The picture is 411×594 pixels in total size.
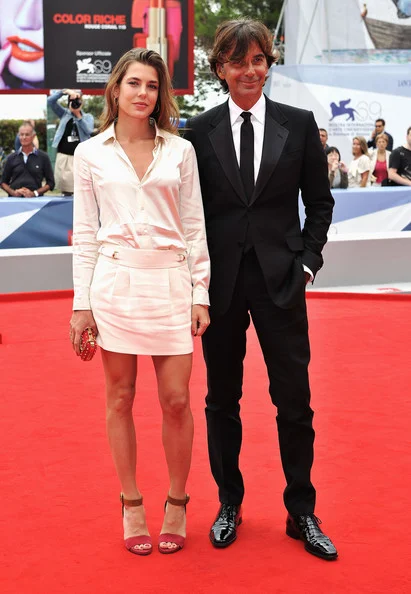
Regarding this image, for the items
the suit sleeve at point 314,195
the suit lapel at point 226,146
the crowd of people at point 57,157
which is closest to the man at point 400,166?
the crowd of people at point 57,157

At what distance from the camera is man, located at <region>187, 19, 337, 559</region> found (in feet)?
10.8

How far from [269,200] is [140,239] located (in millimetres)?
457

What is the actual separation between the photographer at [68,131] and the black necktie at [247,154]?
7.17 m

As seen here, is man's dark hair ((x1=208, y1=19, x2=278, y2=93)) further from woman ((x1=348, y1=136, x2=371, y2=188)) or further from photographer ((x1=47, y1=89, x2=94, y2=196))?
woman ((x1=348, y1=136, x2=371, y2=188))

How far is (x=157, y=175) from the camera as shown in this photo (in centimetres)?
319

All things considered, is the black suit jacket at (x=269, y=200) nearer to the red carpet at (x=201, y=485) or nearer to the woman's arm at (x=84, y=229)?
the woman's arm at (x=84, y=229)

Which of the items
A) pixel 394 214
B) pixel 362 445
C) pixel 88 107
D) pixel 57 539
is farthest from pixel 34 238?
pixel 88 107

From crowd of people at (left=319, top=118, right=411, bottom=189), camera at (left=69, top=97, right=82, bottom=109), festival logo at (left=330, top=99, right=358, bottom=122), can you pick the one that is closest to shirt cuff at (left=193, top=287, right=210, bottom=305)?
camera at (left=69, top=97, right=82, bottom=109)

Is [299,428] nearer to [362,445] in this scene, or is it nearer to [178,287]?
[178,287]

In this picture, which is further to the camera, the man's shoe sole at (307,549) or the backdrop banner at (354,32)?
the backdrop banner at (354,32)

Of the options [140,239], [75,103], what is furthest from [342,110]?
[140,239]

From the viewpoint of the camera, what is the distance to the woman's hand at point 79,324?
3264mm

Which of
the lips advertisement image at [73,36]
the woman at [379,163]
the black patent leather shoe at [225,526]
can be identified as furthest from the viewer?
the woman at [379,163]

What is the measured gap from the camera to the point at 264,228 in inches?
130
